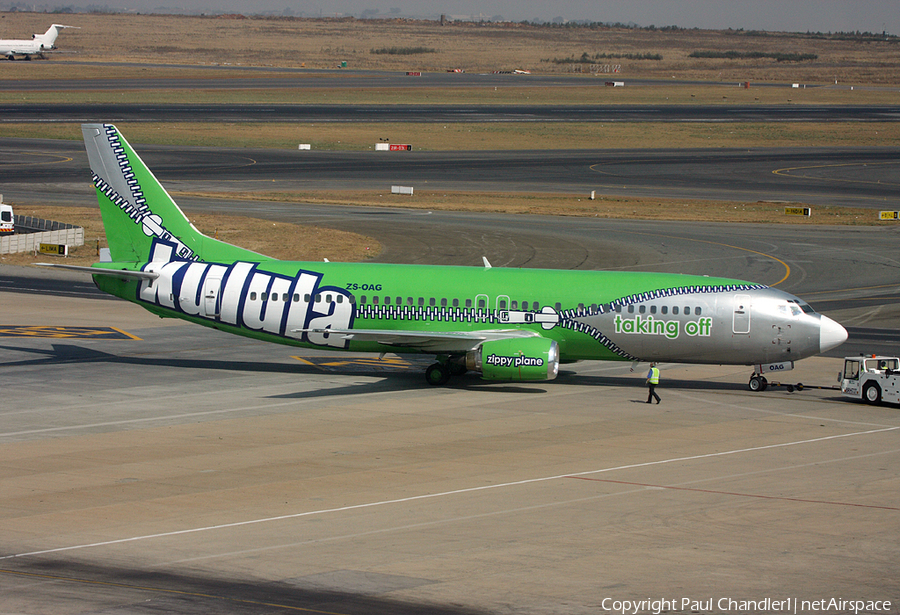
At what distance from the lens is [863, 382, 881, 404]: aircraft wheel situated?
4350cm

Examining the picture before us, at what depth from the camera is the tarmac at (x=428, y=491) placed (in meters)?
21.6

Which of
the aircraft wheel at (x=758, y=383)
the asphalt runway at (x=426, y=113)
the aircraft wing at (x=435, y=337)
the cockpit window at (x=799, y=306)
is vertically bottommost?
the aircraft wheel at (x=758, y=383)

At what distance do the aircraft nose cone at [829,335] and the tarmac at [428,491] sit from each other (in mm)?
2461

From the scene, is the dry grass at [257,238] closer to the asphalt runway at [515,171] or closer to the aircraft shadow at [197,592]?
the asphalt runway at [515,171]

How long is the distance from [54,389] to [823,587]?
32.9 meters

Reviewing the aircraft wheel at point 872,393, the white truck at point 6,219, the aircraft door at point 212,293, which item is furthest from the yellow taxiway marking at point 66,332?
the aircraft wheel at point 872,393

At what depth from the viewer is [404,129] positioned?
14800cm

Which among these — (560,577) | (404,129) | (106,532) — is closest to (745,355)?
(560,577)

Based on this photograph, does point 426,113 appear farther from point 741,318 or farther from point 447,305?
point 741,318

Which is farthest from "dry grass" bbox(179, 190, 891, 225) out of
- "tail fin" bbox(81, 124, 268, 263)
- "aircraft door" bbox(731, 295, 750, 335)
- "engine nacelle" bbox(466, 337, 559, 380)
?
"engine nacelle" bbox(466, 337, 559, 380)

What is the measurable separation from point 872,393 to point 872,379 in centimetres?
63

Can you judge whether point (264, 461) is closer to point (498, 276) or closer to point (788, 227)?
point (498, 276)

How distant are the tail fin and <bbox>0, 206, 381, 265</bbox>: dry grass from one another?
84.3 feet

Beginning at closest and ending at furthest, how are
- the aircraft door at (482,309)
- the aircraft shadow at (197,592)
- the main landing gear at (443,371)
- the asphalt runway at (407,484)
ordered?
1. the aircraft shadow at (197,592)
2. the asphalt runway at (407,484)
3. the aircraft door at (482,309)
4. the main landing gear at (443,371)
